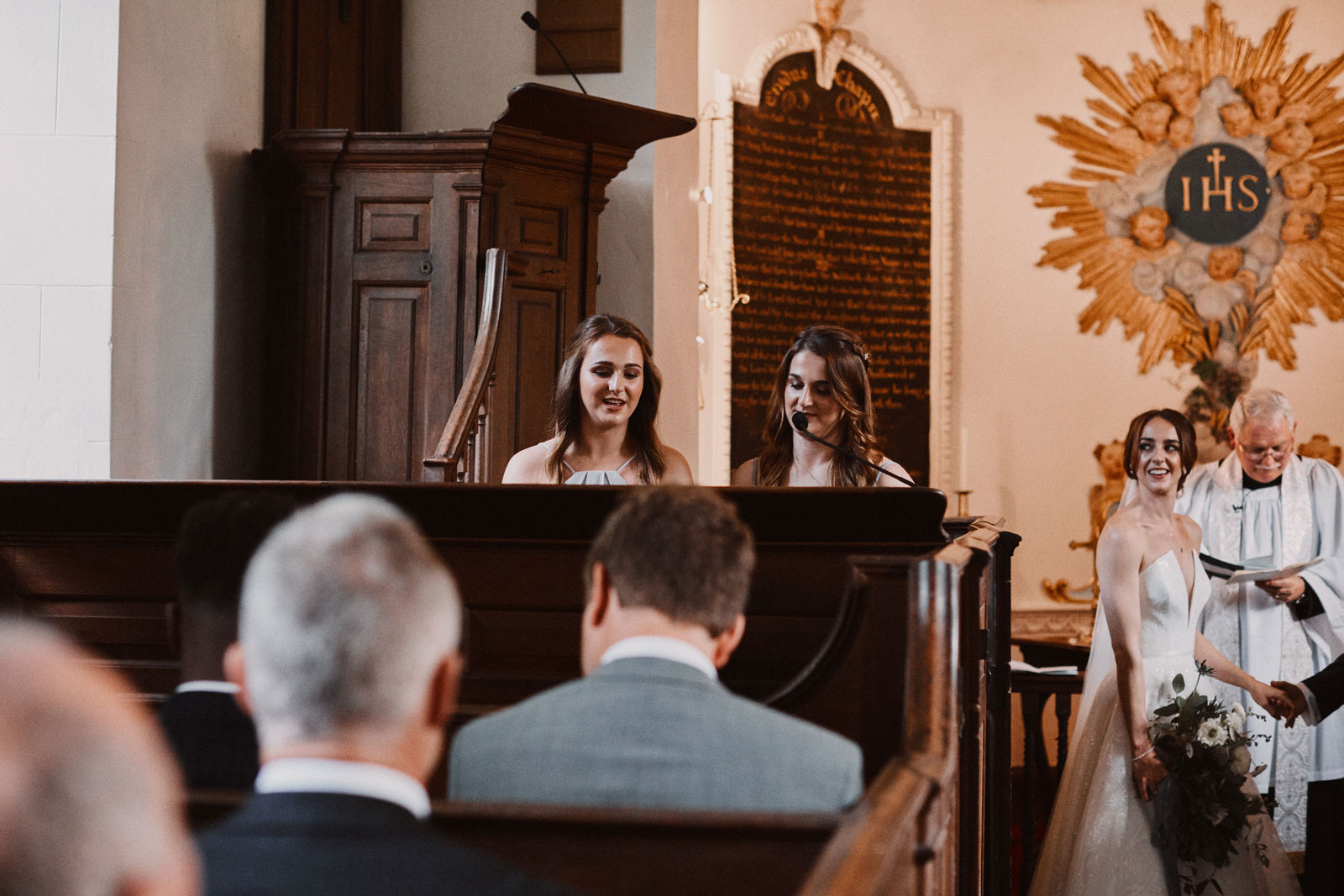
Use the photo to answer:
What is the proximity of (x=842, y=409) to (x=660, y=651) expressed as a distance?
2127mm

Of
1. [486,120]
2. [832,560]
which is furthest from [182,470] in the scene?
[832,560]

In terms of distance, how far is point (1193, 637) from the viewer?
423cm

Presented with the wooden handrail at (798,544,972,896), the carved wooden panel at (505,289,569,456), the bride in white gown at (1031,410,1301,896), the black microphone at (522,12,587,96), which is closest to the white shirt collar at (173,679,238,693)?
the wooden handrail at (798,544,972,896)

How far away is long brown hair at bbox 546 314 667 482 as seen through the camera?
3.37 metres

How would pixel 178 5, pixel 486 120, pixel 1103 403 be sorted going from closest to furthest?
pixel 178 5
pixel 486 120
pixel 1103 403

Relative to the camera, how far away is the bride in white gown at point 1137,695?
12.9 feet

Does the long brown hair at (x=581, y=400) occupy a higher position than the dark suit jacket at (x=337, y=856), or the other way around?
the long brown hair at (x=581, y=400)

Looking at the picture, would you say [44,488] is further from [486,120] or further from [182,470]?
[486,120]

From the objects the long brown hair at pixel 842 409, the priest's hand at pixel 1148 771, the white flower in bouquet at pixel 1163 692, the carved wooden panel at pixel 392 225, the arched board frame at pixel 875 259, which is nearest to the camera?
the long brown hair at pixel 842 409

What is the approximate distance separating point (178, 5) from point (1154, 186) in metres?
6.14

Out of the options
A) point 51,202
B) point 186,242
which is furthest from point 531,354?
point 51,202

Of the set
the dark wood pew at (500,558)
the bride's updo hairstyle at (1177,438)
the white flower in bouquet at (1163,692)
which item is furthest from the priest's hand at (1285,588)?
the dark wood pew at (500,558)

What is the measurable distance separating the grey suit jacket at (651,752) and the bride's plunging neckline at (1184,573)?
3067 mm

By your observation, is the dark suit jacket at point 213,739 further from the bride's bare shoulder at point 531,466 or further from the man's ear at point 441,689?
the bride's bare shoulder at point 531,466
